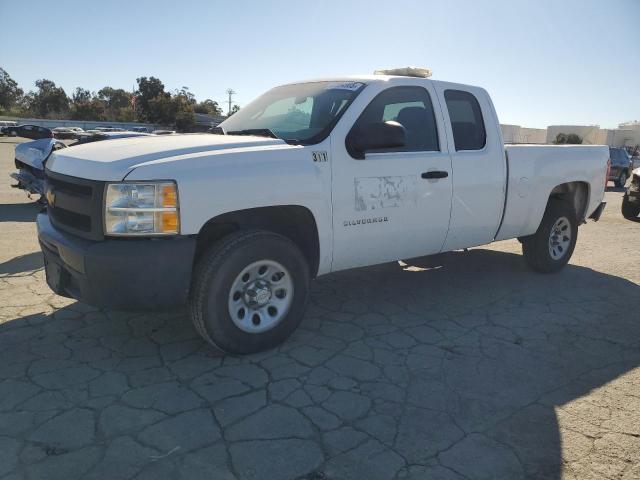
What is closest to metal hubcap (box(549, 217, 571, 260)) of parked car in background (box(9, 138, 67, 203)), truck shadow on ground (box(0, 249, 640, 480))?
truck shadow on ground (box(0, 249, 640, 480))

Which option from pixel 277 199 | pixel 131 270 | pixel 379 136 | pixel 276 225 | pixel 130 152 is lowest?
pixel 131 270

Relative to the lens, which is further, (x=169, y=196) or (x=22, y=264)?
(x=22, y=264)

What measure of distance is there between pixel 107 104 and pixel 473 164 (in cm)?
12476

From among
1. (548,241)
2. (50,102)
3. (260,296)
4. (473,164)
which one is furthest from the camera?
(50,102)

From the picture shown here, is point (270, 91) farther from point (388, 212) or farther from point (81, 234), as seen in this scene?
point (81, 234)

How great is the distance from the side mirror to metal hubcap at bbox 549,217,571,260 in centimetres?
307

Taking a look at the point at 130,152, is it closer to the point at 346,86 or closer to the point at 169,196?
the point at 169,196

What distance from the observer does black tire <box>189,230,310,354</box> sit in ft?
10.8

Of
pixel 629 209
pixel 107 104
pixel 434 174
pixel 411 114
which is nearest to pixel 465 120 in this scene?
pixel 411 114

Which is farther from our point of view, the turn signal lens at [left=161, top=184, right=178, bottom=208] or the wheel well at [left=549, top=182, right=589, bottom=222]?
the wheel well at [left=549, top=182, right=589, bottom=222]

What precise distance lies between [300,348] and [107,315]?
1.67 meters

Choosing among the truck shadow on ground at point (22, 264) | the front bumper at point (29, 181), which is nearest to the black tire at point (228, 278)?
the truck shadow on ground at point (22, 264)

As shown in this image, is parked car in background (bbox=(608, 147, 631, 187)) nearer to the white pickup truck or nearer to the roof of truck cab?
the white pickup truck

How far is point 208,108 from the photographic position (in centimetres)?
10631
